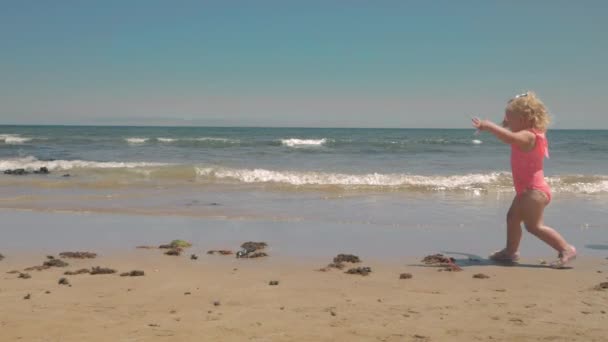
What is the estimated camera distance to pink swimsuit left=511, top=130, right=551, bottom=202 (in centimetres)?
560

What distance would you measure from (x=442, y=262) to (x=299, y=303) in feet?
6.48

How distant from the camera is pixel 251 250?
6168mm

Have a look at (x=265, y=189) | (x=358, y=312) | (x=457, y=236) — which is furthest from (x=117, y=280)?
(x=265, y=189)

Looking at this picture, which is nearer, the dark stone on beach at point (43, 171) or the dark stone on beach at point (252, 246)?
the dark stone on beach at point (252, 246)

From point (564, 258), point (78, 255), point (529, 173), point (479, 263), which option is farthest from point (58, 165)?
point (564, 258)

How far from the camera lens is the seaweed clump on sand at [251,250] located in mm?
5949

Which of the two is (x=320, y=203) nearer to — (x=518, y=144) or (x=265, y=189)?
(x=265, y=189)

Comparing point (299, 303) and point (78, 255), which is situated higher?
point (299, 303)

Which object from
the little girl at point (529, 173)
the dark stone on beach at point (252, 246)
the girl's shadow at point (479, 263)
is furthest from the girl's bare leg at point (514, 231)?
the dark stone on beach at point (252, 246)

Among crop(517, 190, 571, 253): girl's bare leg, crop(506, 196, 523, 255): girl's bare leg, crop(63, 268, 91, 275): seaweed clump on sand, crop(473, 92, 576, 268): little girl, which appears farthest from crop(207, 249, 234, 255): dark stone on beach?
crop(517, 190, 571, 253): girl's bare leg

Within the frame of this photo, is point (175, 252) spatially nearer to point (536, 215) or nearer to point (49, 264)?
point (49, 264)

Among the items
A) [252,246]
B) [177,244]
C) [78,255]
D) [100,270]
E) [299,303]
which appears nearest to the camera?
[299,303]

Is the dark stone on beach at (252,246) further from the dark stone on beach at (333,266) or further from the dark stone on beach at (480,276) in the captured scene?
the dark stone on beach at (480,276)

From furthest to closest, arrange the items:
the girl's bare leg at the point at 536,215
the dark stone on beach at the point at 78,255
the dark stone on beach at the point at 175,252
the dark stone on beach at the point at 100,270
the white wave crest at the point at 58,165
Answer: the white wave crest at the point at 58,165
the dark stone on beach at the point at 175,252
the dark stone on beach at the point at 78,255
the girl's bare leg at the point at 536,215
the dark stone on beach at the point at 100,270
